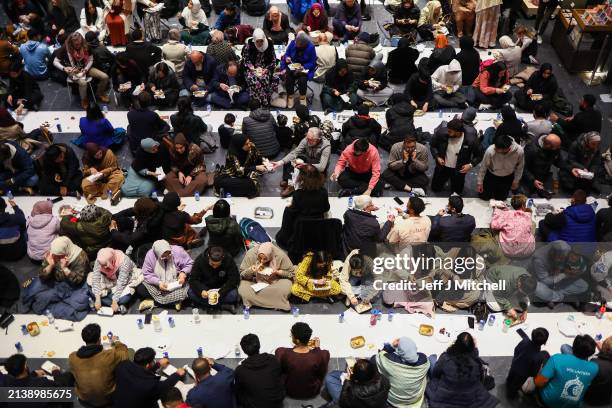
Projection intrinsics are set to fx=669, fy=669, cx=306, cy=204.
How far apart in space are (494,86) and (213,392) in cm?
799

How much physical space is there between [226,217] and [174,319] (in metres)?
1.54

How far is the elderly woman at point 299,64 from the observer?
12130 millimetres

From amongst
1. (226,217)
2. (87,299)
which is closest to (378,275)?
(226,217)

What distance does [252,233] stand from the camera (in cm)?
946

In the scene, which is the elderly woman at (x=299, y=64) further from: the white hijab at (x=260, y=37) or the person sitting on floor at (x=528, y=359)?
the person sitting on floor at (x=528, y=359)

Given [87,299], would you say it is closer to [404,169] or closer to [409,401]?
[409,401]

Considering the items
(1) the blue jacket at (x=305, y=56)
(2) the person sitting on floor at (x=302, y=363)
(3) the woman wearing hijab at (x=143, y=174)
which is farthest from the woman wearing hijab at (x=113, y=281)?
(1) the blue jacket at (x=305, y=56)

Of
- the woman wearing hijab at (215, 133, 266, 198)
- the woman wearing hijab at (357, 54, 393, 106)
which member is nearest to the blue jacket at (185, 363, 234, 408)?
the woman wearing hijab at (215, 133, 266, 198)

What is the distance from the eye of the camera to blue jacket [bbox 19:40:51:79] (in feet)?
41.8

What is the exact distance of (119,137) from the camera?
11367mm

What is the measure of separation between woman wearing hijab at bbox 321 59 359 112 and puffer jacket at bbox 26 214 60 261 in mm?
5240

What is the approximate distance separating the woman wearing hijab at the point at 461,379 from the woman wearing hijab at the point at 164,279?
11.0 feet

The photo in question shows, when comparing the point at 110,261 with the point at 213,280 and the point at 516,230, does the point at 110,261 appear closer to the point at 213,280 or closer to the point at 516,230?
the point at 213,280

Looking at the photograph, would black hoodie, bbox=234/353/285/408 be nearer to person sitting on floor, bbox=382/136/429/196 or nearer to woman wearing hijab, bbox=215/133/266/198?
Answer: woman wearing hijab, bbox=215/133/266/198
